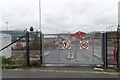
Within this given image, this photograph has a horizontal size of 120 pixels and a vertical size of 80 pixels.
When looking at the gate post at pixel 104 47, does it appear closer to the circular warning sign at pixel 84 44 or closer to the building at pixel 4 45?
the circular warning sign at pixel 84 44

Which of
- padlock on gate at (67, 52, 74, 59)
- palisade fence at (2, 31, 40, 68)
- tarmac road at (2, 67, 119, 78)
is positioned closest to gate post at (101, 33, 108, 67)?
padlock on gate at (67, 52, 74, 59)

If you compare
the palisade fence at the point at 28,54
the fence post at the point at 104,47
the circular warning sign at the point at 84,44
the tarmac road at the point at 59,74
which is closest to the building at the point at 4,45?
the palisade fence at the point at 28,54

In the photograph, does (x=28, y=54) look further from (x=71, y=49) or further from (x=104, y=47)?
(x=104, y=47)

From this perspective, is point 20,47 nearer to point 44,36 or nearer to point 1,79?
point 44,36

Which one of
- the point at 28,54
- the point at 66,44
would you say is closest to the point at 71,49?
the point at 66,44

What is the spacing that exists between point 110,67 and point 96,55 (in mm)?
2085

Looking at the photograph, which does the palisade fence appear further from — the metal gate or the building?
the building

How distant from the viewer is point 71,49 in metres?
16.0

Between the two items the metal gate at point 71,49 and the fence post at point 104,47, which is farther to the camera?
the metal gate at point 71,49

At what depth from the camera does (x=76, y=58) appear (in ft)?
52.3

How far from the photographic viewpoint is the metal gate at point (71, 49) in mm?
15445

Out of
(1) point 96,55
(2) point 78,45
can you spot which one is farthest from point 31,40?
(1) point 96,55

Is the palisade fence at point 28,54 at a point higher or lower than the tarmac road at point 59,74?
higher

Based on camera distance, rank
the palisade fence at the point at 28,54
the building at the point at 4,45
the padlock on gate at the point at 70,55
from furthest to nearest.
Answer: the building at the point at 4,45
the padlock on gate at the point at 70,55
the palisade fence at the point at 28,54
